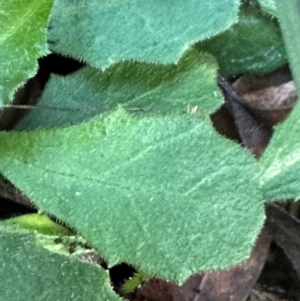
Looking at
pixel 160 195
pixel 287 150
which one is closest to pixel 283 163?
pixel 287 150

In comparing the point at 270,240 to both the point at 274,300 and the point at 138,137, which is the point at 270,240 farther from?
the point at 138,137

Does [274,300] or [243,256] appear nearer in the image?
[243,256]

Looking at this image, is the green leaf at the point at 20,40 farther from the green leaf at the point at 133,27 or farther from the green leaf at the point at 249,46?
the green leaf at the point at 249,46

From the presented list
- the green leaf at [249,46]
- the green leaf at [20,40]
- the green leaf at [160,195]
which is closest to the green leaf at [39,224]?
the green leaf at [160,195]

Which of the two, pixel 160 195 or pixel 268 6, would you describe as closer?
pixel 160 195

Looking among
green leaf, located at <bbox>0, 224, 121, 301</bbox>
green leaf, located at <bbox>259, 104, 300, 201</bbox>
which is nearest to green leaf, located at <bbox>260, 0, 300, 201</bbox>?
green leaf, located at <bbox>259, 104, 300, 201</bbox>

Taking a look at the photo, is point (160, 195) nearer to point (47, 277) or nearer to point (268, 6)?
point (47, 277)

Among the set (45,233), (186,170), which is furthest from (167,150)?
(45,233)
